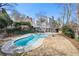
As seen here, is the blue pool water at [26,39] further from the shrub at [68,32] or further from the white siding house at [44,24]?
the shrub at [68,32]

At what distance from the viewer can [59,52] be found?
1.54m

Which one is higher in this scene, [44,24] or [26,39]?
[44,24]

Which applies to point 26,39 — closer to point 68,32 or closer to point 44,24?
point 44,24

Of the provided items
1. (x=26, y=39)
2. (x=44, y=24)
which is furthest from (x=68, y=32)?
(x=26, y=39)

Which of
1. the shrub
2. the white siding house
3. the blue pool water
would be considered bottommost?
the blue pool water

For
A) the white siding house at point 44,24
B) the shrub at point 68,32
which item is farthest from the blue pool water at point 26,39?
the shrub at point 68,32

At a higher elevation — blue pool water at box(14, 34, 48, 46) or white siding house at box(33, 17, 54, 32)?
white siding house at box(33, 17, 54, 32)

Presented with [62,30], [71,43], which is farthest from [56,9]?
[71,43]

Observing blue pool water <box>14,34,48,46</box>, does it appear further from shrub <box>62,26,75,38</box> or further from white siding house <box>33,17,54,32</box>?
shrub <box>62,26,75,38</box>

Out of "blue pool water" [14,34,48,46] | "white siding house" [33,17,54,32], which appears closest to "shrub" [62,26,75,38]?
"white siding house" [33,17,54,32]

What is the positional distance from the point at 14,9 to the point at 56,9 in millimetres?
388

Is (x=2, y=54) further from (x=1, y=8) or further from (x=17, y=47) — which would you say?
(x=1, y=8)

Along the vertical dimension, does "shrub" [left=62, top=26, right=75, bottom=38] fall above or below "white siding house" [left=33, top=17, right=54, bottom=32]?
below

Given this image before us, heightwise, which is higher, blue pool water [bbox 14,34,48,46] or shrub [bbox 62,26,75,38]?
shrub [bbox 62,26,75,38]
